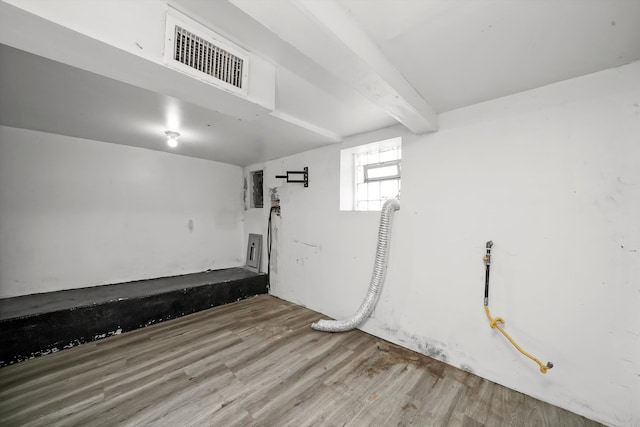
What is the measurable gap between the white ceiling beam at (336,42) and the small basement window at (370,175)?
1.02 meters

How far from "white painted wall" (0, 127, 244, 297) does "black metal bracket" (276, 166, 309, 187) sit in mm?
1393

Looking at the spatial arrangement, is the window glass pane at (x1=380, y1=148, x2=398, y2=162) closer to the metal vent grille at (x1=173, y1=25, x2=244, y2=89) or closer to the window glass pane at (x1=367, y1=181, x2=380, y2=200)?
the window glass pane at (x1=367, y1=181, x2=380, y2=200)

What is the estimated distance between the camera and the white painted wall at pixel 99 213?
244 centimetres

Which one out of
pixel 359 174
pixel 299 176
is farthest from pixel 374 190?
pixel 299 176

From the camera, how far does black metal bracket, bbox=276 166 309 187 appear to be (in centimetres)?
313

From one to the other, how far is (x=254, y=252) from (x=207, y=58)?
10.4 ft

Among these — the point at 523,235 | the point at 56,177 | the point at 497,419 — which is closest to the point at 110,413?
the point at 497,419

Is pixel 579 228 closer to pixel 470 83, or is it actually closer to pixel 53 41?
pixel 470 83

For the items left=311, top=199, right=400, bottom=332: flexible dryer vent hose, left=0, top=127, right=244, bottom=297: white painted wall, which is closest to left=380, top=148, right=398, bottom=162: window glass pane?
left=311, top=199, right=400, bottom=332: flexible dryer vent hose

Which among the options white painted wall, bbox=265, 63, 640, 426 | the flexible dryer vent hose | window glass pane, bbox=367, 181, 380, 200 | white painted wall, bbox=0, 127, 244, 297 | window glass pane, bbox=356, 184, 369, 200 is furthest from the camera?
window glass pane, bbox=356, 184, 369, 200

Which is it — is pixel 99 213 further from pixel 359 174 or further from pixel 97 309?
pixel 359 174

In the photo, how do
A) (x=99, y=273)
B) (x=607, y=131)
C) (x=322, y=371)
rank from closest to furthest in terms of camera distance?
(x=607, y=131), (x=322, y=371), (x=99, y=273)

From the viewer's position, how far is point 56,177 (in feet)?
8.64

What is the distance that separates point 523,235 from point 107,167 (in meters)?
4.37
